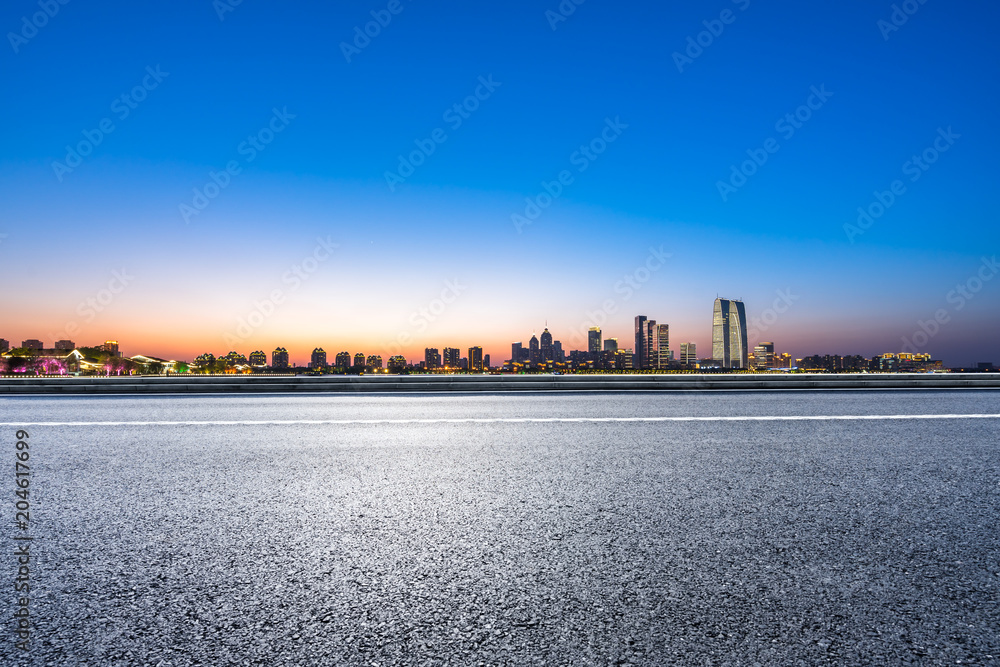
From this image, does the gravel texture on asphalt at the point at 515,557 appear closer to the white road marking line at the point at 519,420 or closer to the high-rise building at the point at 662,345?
the white road marking line at the point at 519,420

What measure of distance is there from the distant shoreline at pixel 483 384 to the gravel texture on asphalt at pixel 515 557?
12.1m

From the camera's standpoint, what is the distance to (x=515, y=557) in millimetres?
2611

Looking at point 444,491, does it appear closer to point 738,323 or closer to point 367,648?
point 367,648

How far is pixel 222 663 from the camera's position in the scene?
1738 millimetres

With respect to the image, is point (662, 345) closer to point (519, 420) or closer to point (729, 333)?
point (729, 333)

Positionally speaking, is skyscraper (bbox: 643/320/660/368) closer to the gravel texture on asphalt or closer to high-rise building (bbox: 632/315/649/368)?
high-rise building (bbox: 632/315/649/368)

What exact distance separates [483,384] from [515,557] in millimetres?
15241

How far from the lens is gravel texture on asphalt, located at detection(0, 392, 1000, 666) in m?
1.84

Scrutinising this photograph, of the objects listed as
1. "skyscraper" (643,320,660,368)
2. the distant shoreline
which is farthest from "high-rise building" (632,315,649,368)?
the distant shoreline

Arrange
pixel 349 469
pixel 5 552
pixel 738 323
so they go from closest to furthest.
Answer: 1. pixel 5 552
2. pixel 349 469
3. pixel 738 323

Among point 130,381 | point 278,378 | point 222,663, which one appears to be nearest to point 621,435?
point 222,663

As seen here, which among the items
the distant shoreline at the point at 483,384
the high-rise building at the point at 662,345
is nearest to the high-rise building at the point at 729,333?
the high-rise building at the point at 662,345

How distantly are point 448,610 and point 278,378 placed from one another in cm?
1831

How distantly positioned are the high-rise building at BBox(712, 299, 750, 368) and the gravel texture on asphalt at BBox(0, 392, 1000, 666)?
168 metres
